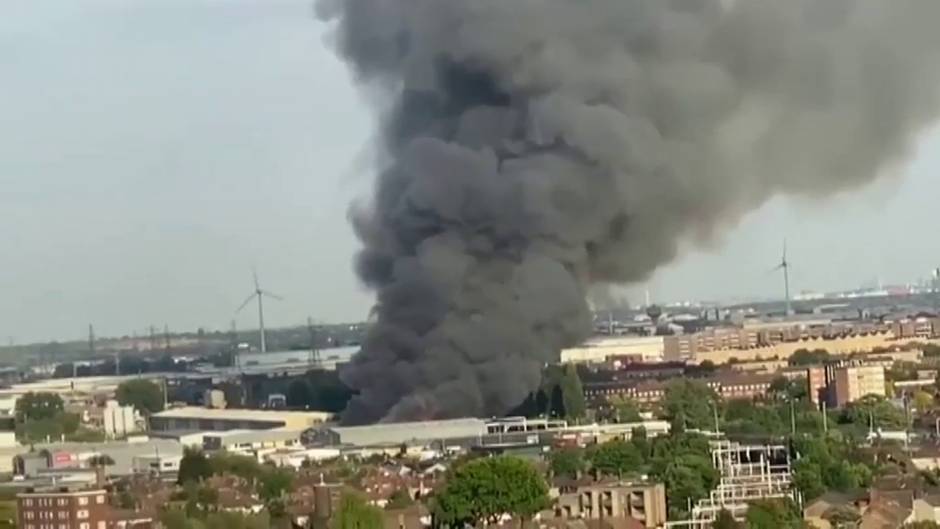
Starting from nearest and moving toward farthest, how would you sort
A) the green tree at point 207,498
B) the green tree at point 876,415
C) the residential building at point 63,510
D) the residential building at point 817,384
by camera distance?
the residential building at point 63,510 < the green tree at point 207,498 < the green tree at point 876,415 < the residential building at point 817,384

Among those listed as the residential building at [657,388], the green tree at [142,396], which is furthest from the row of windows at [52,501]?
the green tree at [142,396]

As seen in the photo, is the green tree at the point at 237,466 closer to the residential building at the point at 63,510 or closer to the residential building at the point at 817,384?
the residential building at the point at 63,510

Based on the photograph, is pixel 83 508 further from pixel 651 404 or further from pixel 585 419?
pixel 651 404

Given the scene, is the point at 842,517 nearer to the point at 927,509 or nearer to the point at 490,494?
the point at 927,509

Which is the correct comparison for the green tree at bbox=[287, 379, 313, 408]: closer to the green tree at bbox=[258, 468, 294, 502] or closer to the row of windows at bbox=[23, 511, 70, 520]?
the green tree at bbox=[258, 468, 294, 502]

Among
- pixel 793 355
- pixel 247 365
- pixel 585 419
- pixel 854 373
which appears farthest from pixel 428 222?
pixel 247 365

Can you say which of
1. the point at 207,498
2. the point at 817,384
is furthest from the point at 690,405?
the point at 207,498

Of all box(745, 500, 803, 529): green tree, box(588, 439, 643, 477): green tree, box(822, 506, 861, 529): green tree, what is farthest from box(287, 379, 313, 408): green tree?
box(745, 500, 803, 529): green tree

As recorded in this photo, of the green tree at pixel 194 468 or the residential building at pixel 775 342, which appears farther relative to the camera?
the residential building at pixel 775 342
